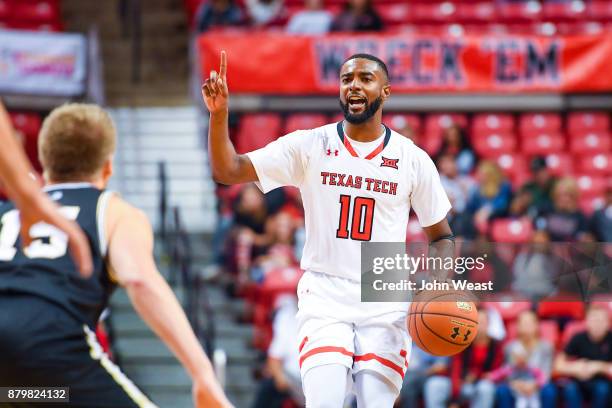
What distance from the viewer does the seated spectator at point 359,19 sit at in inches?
558

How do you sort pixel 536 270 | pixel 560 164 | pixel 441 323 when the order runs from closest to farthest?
pixel 441 323 → pixel 536 270 → pixel 560 164

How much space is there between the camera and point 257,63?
13.9 m

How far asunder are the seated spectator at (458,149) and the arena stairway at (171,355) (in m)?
3.28

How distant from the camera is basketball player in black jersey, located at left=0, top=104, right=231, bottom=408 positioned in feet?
12.3

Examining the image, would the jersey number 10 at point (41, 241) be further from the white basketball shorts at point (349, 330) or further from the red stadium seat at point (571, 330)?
the red stadium seat at point (571, 330)

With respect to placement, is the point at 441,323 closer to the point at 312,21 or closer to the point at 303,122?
the point at 303,122

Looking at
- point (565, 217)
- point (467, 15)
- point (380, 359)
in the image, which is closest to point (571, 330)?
point (565, 217)

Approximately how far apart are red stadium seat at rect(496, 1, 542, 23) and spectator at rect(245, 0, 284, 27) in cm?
332

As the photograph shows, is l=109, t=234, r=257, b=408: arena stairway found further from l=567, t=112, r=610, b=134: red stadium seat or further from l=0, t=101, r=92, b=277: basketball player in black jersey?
l=0, t=101, r=92, b=277: basketball player in black jersey

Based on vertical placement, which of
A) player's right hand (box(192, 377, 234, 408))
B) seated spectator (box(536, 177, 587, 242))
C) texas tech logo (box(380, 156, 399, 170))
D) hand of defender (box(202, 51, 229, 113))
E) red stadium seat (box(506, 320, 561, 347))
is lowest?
red stadium seat (box(506, 320, 561, 347))

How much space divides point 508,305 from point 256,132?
4.55 m

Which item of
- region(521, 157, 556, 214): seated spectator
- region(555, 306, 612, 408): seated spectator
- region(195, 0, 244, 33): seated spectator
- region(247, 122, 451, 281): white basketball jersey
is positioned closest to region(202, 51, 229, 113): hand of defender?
region(247, 122, 451, 281): white basketball jersey

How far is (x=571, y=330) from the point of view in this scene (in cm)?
1016

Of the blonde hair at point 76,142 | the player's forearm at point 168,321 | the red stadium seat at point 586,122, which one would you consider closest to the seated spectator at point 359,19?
the red stadium seat at point 586,122
